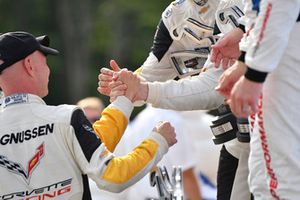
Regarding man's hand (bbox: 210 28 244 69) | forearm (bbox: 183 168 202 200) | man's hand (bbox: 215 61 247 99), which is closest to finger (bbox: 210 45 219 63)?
man's hand (bbox: 210 28 244 69)

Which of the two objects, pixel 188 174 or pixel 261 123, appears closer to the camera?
pixel 261 123

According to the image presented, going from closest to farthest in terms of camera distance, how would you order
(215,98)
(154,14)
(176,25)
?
(215,98) → (176,25) → (154,14)

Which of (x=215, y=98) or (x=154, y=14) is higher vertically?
(x=215, y=98)

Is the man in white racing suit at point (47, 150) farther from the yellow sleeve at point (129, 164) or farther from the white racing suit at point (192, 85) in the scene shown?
the white racing suit at point (192, 85)

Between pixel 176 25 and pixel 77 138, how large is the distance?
106 cm

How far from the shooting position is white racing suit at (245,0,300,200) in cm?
399

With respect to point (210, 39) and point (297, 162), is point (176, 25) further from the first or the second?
point (297, 162)

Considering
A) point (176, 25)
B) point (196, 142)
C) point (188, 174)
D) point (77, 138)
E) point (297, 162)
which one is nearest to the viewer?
point (297, 162)

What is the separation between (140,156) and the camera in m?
4.84

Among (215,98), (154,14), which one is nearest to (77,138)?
(215,98)

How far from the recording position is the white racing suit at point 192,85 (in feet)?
16.6

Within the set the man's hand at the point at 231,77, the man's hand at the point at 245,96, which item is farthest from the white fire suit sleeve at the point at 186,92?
the man's hand at the point at 245,96

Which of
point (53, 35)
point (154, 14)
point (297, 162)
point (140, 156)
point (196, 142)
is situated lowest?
point (53, 35)

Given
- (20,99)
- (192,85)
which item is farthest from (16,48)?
(192,85)
